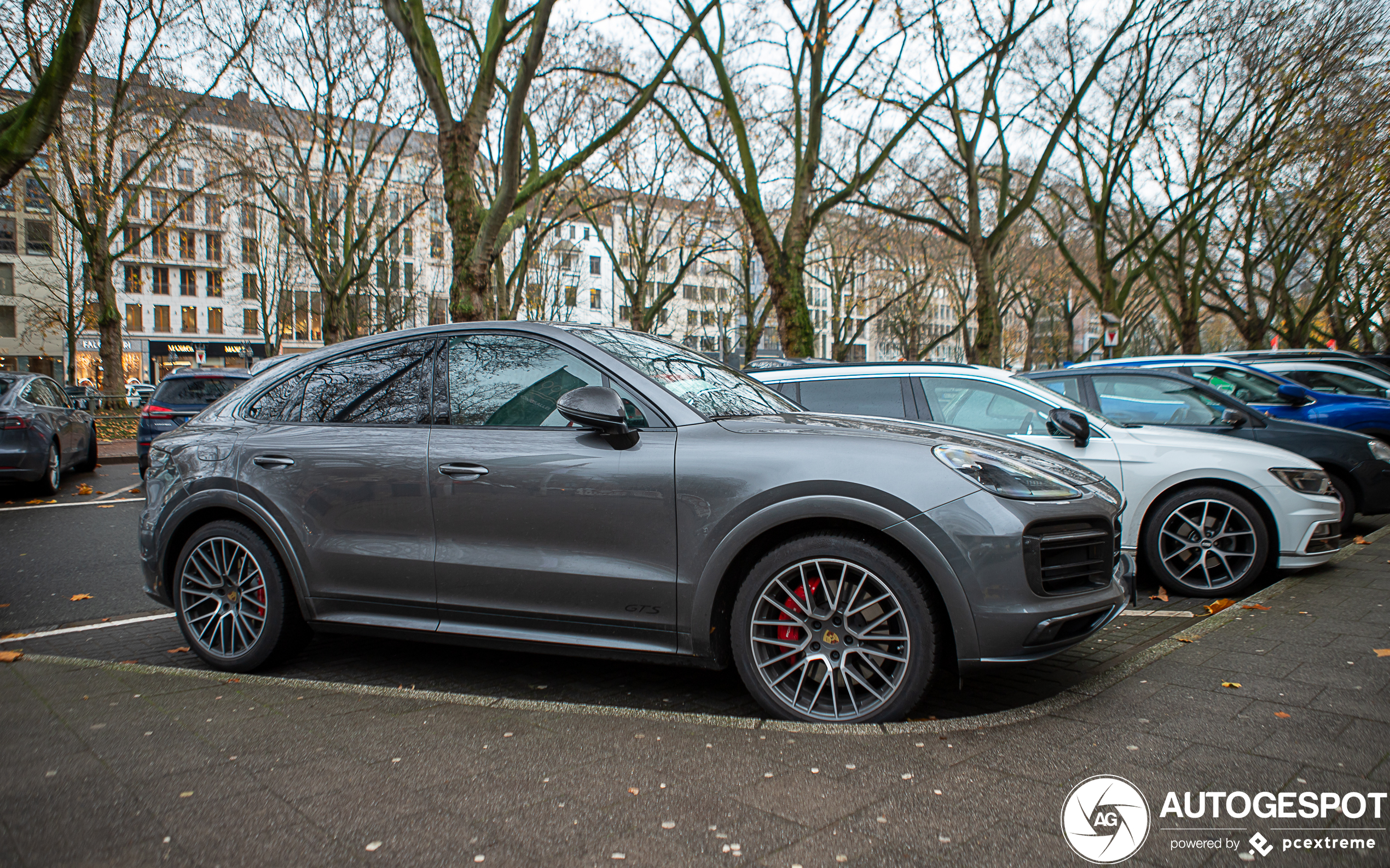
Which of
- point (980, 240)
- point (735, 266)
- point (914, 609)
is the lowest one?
point (914, 609)

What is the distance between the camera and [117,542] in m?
8.02

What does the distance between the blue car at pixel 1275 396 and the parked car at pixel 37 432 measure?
1158 cm

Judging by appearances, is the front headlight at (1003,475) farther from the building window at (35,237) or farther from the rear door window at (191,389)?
the building window at (35,237)

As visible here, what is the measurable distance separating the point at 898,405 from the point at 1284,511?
2.52 meters

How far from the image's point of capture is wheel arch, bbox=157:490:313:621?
4098 millimetres

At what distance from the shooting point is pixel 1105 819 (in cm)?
258

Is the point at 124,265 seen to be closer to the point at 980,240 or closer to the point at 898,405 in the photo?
the point at 980,240

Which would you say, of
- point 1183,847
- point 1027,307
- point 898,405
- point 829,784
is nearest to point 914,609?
point 829,784

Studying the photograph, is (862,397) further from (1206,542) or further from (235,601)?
(235,601)

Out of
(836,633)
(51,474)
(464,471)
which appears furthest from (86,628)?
(51,474)

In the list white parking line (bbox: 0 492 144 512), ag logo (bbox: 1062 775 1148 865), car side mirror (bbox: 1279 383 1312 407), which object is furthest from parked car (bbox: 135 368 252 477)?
car side mirror (bbox: 1279 383 1312 407)

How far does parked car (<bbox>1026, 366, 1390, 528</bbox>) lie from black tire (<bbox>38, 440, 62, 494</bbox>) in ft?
37.6

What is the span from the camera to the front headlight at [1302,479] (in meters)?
5.73

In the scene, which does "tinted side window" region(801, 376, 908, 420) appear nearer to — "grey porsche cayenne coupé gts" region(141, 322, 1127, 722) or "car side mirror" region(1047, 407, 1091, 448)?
"car side mirror" region(1047, 407, 1091, 448)
